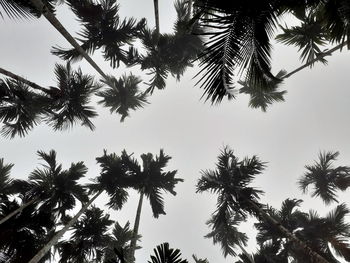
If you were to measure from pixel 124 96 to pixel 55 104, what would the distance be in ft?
17.0

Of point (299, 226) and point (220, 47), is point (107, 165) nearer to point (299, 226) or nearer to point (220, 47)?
point (299, 226)

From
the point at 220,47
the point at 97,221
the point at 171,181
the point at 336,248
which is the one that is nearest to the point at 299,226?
the point at 336,248

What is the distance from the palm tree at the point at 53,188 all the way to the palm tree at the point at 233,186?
557cm

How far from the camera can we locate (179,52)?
650 inches

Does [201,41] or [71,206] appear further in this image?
[201,41]

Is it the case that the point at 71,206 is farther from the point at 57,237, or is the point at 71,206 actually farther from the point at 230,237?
the point at 230,237

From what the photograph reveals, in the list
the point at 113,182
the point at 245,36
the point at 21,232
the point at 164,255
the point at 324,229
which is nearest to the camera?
the point at 164,255

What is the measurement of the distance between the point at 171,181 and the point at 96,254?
509 centimetres

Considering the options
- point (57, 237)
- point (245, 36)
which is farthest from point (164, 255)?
point (57, 237)

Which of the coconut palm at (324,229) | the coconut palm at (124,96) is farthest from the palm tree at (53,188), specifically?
the coconut palm at (324,229)

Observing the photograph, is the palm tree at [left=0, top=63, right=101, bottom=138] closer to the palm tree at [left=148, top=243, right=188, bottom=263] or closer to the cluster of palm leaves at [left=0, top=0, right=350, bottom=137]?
the cluster of palm leaves at [left=0, top=0, right=350, bottom=137]

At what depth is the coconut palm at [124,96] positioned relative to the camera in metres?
16.9

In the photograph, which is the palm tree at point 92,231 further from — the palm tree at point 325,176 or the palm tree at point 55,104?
the palm tree at point 325,176

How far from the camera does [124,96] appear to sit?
17188 millimetres
